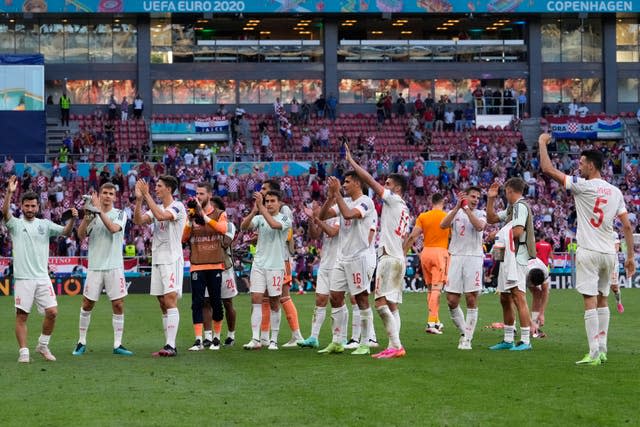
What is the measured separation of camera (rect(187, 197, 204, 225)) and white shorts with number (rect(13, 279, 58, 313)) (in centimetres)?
232

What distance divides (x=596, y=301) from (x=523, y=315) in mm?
2736

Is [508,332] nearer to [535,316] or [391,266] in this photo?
[391,266]

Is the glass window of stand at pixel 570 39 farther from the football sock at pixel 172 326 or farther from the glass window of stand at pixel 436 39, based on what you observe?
the football sock at pixel 172 326

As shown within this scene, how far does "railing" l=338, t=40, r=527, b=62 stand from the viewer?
70438 millimetres

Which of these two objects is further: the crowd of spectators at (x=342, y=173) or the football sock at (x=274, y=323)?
the crowd of spectators at (x=342, y=173)

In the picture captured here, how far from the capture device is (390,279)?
655 inches

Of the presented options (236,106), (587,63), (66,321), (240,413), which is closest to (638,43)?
(587,63)

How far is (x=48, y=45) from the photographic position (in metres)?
68.1

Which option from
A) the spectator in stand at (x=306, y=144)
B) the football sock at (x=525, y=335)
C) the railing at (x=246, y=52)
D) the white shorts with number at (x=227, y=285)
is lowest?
the football sock at (x=525, y=335)

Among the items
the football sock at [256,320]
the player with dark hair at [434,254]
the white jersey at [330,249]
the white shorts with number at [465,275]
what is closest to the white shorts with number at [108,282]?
the football sock at [256,320]

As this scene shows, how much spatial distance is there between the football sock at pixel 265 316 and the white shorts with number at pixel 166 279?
1675 mm

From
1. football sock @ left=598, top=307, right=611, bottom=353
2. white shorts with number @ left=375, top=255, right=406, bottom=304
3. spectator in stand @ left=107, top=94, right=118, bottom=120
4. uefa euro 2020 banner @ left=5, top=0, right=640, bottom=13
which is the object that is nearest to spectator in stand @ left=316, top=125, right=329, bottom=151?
uefa euro 2020 banner @ left=5, top=0, right=640, bottom=13

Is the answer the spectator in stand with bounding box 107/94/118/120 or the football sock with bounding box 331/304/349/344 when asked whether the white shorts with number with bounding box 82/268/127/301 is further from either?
the spectator in stand with bounding box 107/94/118/120

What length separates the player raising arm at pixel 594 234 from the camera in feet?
49.6
